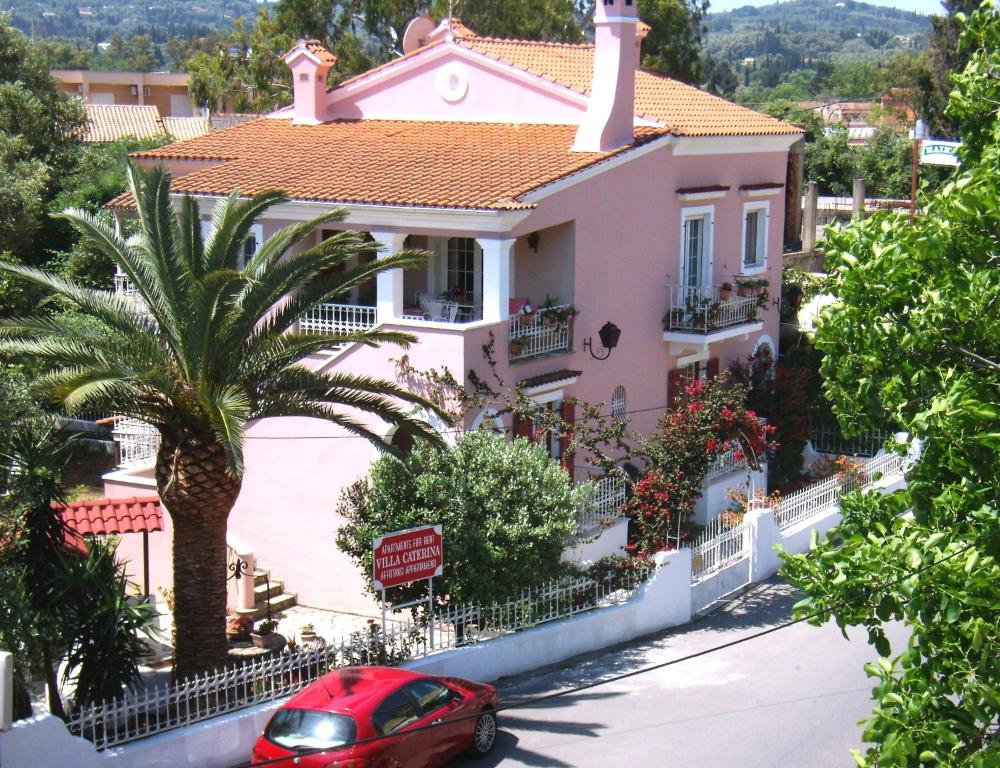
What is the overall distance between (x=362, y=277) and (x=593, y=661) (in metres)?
5.82

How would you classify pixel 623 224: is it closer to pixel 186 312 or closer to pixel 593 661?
pixel 593 661

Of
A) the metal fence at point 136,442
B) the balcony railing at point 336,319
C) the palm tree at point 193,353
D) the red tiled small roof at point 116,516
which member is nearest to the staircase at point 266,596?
the red tiled small roof at point 116,516

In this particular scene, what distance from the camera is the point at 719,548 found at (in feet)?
64.0

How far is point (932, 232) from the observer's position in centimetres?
770

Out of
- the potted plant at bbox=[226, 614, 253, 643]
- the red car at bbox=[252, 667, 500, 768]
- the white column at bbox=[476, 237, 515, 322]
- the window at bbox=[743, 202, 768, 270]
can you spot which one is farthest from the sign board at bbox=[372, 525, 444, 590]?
the window at bbox=[743, 202, 768, 270]

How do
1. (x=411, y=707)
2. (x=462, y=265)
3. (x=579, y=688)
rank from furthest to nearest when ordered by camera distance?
(x=462, y=265)
(x=579, y=688)
(x=411, y=707)

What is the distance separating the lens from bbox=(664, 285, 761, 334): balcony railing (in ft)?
74.5

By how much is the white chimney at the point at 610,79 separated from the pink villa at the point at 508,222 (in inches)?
1.4

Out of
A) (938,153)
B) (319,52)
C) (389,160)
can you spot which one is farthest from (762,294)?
(319,52)

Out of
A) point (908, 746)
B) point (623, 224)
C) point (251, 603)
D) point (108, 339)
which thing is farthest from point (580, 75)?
point (908, 746)

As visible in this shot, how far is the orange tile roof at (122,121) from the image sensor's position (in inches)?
2062

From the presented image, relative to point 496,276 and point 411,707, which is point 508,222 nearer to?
point 496,276

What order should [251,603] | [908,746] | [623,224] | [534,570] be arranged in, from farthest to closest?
[623,224], [251,603], [534,570], [908,746]

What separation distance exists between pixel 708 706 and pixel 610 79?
10.3 meters
